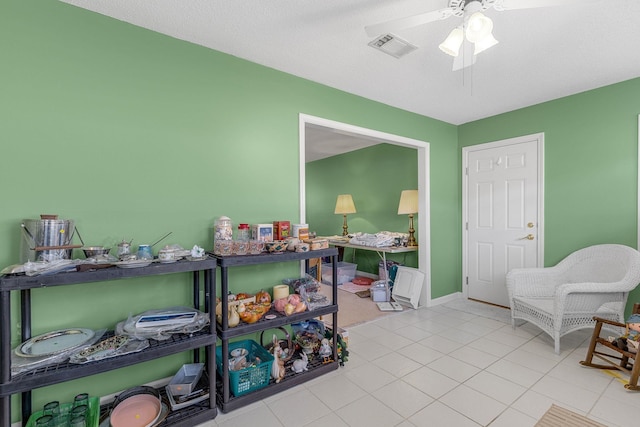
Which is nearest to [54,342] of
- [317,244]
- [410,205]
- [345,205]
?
[317,244]

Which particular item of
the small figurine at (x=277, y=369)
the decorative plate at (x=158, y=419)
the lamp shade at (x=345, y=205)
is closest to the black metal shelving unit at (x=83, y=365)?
the decorative plate at (x=158, y=419)

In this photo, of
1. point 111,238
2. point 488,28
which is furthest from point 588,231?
point 111,238

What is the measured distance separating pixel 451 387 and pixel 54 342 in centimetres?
246

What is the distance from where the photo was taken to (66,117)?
170 centimetres

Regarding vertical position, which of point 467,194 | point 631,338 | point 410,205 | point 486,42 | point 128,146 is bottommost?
point 631,338

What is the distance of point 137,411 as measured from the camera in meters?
1.68

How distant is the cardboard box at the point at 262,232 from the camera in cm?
223

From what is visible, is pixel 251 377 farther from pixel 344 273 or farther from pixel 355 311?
pixel 344 273

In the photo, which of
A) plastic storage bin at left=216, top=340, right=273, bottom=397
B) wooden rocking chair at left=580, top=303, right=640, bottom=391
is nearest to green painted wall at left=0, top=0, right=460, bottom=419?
plastic storage bin at left=216, top=340, right=273, bottom=397

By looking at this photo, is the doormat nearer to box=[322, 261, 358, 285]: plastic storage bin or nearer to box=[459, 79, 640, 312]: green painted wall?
box=[459, 79, 640, 312]: green painted wall

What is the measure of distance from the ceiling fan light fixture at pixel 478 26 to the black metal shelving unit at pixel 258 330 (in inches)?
63.6

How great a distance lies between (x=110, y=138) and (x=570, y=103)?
428 centimetres

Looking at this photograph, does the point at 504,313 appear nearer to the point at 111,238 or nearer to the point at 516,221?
the point at 516,221

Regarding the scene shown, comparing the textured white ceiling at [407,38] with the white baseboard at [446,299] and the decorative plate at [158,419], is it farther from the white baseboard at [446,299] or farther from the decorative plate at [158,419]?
the white baseboard at [446,299]
